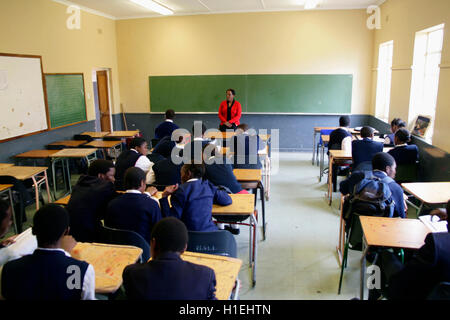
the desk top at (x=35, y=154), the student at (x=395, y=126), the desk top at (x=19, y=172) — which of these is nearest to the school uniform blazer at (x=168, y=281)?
the desk top at (x=19, y=172)

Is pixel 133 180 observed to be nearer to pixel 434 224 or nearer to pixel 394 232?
pixel 394 232

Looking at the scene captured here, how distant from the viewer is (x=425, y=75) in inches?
219

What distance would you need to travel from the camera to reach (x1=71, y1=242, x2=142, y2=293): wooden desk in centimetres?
185

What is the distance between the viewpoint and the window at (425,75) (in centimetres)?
521

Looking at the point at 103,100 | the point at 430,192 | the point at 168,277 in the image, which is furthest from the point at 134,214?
the point at 103,100

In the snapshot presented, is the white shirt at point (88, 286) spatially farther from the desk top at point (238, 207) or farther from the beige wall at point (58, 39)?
the beige wall at point (58, 39)

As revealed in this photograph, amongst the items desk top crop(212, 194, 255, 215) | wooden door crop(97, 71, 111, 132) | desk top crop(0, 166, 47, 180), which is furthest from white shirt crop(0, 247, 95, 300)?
wooden door crop(97, 71, 111, 132)

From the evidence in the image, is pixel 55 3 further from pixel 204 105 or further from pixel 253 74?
pixel 253 74

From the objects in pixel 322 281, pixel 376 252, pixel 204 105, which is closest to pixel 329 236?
pixel 322 281

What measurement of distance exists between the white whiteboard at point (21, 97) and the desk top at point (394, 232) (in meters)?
5.33

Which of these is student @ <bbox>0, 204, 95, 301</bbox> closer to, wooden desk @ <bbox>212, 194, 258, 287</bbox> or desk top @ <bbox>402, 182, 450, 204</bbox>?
wooden desk @ <bbox>212, 194, 258, 287</bbox>

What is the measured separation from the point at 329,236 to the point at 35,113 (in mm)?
5234

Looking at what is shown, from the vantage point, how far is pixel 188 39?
339 inches

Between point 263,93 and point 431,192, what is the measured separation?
5707 millimetres
